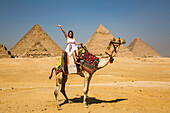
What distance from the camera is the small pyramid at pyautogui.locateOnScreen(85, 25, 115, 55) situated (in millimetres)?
122575

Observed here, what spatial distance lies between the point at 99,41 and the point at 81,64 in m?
122

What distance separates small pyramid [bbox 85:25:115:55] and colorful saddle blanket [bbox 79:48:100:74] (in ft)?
377

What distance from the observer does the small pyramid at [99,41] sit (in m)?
123

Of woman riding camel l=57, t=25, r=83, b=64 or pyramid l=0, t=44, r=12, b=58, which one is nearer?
woman riding camel l=57, t=25, r=83, b=64

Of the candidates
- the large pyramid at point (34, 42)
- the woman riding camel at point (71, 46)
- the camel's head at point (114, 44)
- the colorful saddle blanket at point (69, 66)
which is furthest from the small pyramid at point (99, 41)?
the colorful saddle blanket at point (69, 66)

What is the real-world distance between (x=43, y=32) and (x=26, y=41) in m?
11.7

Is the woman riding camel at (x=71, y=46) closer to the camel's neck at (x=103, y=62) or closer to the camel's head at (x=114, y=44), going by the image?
the camel's neck at (x=103, y=62)

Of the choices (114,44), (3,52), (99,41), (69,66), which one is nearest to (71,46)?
(69,66)

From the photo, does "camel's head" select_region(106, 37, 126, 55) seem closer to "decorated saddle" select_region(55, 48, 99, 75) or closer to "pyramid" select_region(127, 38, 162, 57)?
"decorated saddle" select_region(55, 48, 99, 75)

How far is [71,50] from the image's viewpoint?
5.23 meters

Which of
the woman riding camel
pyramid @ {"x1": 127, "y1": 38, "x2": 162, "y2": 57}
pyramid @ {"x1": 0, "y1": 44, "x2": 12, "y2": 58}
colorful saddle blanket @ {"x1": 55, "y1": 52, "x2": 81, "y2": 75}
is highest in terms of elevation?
pyramid @ {"x1": 127, "y1": 38, "x2": 162, "y2": 57}

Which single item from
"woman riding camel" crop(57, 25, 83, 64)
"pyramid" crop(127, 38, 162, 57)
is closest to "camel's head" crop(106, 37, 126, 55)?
"woman riding camel" crop(57, 25, 83, 64)

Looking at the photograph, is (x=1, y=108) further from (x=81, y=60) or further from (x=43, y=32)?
(x=43, y=32)

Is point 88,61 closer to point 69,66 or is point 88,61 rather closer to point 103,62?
point 103,62
